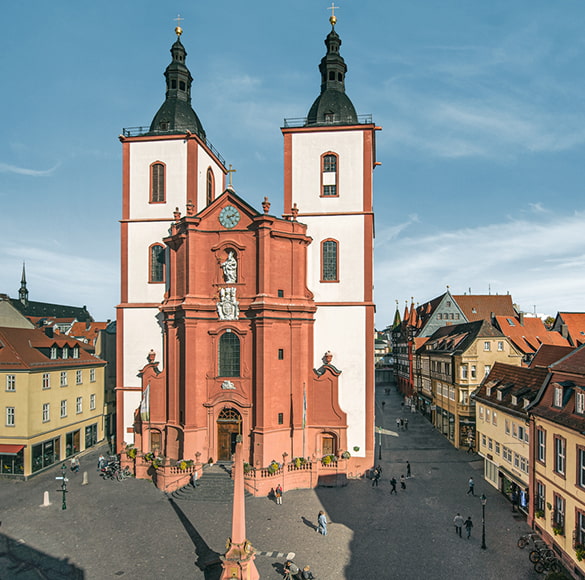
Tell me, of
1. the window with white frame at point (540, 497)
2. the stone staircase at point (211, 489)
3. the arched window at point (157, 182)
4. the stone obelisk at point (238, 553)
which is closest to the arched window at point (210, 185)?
the arched window at point (157, 182)

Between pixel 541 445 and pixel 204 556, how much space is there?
16269 mm

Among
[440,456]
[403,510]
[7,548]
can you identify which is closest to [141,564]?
[7,548]

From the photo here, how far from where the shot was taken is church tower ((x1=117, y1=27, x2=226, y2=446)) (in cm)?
3475

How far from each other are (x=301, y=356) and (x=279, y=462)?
22.5ft

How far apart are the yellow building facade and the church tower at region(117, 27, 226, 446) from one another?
205 inches

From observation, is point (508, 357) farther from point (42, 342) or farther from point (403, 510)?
point (42, 342)

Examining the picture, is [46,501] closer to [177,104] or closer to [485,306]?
[177,104]

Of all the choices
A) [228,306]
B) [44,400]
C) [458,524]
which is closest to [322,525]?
[458,524]

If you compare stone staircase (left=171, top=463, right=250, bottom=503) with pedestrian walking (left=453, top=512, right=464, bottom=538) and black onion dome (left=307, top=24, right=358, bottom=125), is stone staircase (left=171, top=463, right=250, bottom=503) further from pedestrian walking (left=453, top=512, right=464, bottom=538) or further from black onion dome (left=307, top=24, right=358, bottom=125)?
black onion dome (left=307, top=24, right=358, bottom=125)

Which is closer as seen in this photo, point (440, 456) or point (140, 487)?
point (140, 487)

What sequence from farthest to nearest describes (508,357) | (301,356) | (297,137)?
(508,357) → (297,137) → (301,356)

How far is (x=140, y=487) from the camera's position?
2958 cm

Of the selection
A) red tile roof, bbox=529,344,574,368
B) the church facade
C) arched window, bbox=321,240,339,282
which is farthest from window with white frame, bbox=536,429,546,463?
arched window, bbox=321,240,339,282

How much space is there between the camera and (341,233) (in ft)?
111
